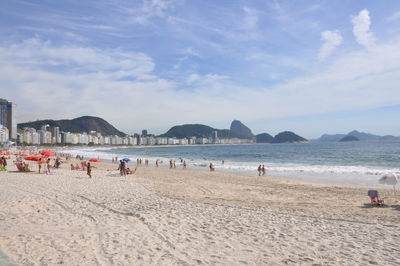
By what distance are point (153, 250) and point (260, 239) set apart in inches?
91.3

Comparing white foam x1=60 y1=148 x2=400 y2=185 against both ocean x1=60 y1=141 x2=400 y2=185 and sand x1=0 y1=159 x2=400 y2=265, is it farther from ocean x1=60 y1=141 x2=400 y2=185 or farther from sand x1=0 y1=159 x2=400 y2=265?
sand x1=0 y1=159 x2=400 y2=265

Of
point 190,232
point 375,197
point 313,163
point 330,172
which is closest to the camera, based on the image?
point 190,232

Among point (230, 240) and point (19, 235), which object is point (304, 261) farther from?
point (19, 235)

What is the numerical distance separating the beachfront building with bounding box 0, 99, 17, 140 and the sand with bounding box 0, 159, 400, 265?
6992 inches

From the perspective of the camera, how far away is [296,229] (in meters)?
6.81

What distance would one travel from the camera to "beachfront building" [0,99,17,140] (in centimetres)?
15575

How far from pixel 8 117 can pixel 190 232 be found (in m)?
188

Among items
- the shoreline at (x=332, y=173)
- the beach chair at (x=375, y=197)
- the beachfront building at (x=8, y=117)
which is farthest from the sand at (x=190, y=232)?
the beachfront building at (x=8, y=117)

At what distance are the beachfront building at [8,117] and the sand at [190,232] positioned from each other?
583 feet

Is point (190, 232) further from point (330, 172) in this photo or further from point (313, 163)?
point (313, 163)

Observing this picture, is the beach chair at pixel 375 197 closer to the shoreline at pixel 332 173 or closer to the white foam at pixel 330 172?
the shoreline at pixel 332 173

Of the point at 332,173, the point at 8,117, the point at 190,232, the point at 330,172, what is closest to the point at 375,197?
the point at 190,232

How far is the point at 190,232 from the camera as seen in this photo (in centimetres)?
639

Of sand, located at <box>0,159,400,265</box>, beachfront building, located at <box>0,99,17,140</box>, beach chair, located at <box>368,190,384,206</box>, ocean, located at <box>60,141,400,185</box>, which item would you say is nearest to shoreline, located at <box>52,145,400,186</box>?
ocean, located at <box>60,141,400,185</box>
